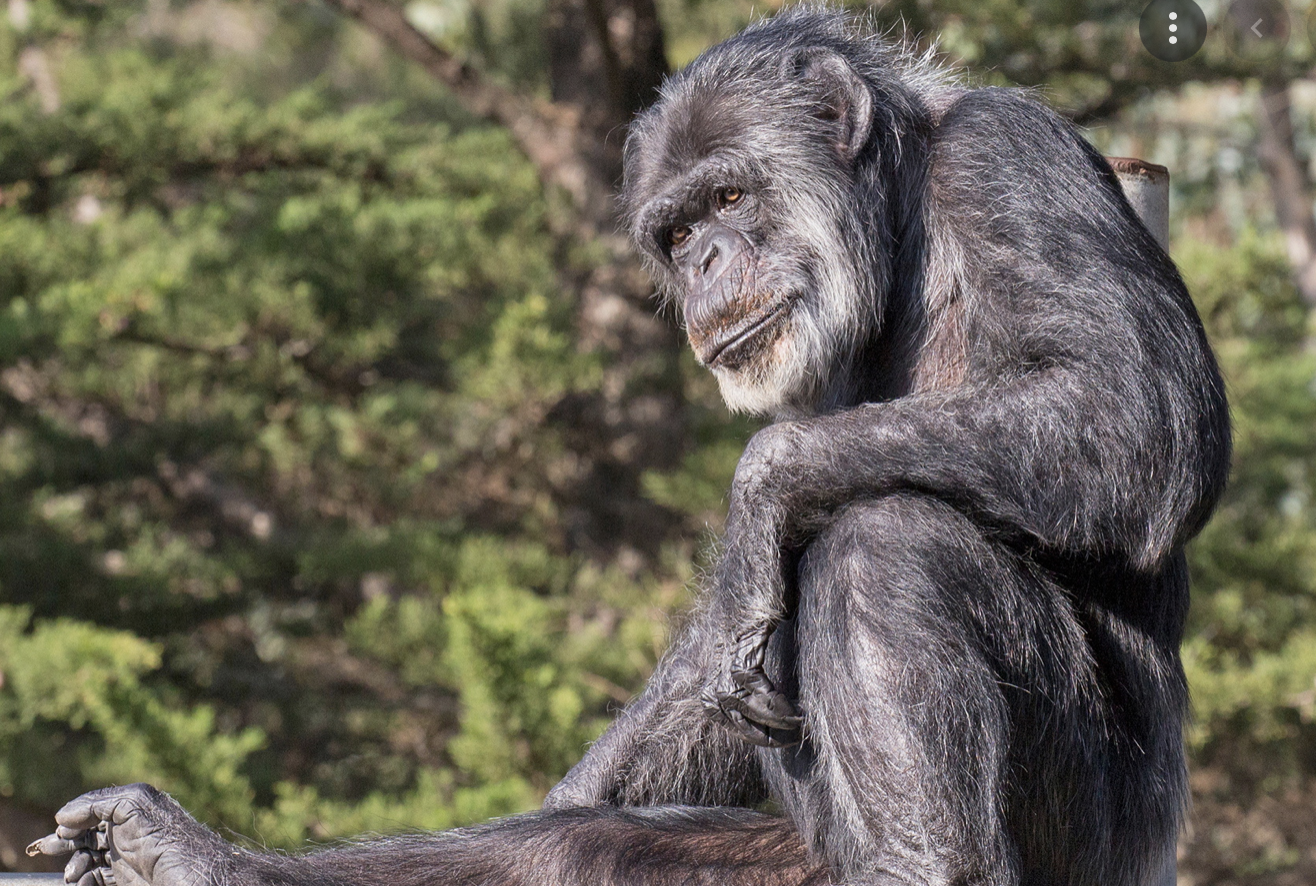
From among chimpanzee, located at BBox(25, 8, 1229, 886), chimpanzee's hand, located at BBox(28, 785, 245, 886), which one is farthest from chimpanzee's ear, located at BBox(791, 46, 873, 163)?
chimpanzee's hand, located at BBox(28, 785, 245, 886)

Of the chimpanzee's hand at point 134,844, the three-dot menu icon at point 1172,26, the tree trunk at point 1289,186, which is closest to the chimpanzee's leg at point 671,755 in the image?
the chimpanzee's hand at point 134,844

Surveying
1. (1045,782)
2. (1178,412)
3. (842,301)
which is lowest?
(1045,782)

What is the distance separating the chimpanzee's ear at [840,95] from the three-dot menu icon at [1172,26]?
2.22 metres

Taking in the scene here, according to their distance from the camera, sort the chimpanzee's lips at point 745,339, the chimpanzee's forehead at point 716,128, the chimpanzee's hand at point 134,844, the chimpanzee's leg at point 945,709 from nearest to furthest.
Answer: the chimpanzee's leg at point 945,709, the chimpanzee's hand at point 134,844, the chimpanzee's lips at point 745,339, the chimpanzee's forehead at point 716,128

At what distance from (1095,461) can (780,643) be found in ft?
2.36

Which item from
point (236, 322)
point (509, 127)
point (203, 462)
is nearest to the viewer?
point (236, 322)

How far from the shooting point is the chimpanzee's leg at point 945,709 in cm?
233

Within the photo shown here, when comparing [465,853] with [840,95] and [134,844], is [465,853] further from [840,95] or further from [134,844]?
[840,95]

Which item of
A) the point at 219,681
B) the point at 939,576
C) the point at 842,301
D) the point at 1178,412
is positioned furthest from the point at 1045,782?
the point at 219,681

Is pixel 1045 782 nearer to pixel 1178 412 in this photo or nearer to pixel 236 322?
pixel 1178 412

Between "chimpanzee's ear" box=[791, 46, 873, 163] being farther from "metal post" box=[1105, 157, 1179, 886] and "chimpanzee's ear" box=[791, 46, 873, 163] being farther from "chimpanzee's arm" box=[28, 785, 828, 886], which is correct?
"chimpanzee's arm" box=[28, 785, 828, 886]

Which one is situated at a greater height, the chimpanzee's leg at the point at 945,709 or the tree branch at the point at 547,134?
the tree branch at the point at 547,134

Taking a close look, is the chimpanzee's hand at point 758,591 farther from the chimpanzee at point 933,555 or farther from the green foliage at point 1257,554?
the green foliage at point 1257,554

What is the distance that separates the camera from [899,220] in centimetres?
304
